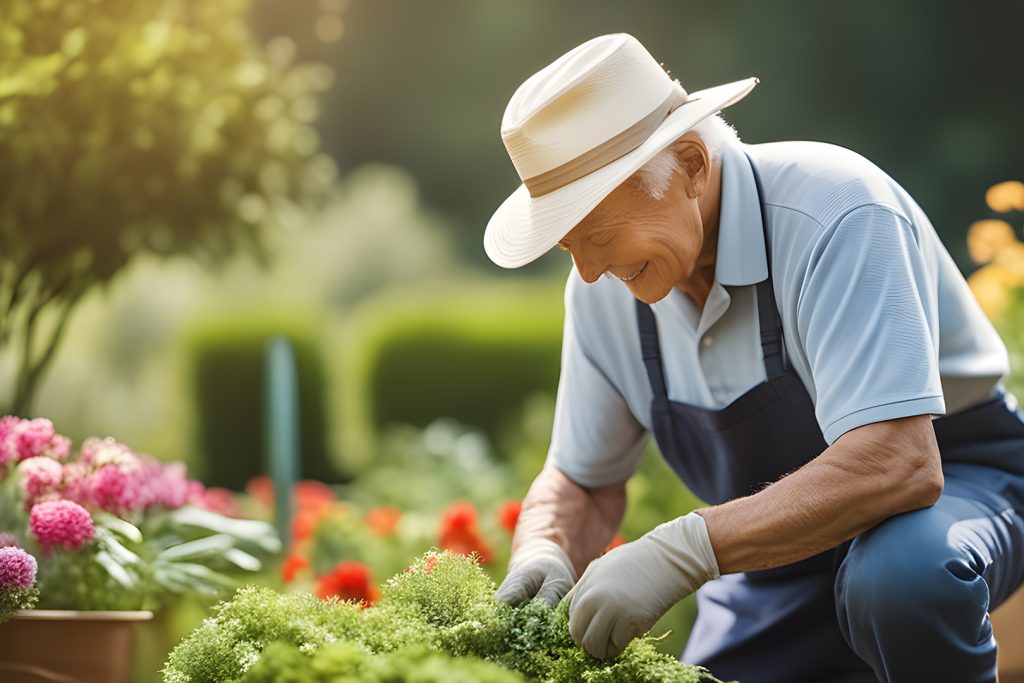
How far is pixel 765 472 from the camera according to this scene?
6.93 feet

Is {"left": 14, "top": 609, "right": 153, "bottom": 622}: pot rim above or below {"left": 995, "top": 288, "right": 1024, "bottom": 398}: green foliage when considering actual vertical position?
below

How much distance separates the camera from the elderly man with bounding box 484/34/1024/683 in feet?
5.44

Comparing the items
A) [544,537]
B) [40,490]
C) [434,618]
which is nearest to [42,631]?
[40,490]

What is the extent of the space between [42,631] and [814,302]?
5.15ft

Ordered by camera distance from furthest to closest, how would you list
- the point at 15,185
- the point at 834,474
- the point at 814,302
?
1. the point at 15,185
2. the point at 814,302
3. the point at 834,474

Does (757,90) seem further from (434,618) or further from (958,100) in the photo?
(434,618)

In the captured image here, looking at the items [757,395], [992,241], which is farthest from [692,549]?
[992,241]

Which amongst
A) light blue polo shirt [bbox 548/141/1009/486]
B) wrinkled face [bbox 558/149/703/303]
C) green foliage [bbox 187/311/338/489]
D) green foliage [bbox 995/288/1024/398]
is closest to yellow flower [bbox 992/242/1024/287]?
green foliage [bbox 995/288/1024/398]

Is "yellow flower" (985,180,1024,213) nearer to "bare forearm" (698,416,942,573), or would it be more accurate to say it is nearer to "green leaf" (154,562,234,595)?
"bare forearm" (698,416,942,573)

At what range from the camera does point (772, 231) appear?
1.97 metres

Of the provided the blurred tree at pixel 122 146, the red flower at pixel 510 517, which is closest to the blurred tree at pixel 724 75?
the blurred tree at pixel 122 146

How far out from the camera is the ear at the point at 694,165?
192 cm

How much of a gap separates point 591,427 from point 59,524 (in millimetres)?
1122

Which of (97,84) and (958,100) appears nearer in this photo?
(97,84)
